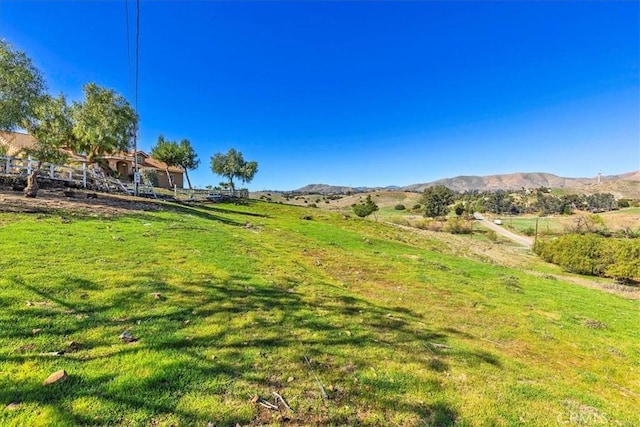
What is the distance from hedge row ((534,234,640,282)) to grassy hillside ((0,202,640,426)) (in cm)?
2650

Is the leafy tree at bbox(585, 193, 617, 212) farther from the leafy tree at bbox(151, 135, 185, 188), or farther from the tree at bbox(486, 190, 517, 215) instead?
the leafy tree at bbox(151, 135, 185, 188)

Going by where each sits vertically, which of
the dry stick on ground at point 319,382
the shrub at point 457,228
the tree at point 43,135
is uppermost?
the tree at point 43,135

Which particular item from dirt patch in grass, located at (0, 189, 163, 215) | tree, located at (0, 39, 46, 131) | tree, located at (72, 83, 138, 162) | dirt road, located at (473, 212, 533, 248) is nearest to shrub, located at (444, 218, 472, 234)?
dirt road, located at (473, 212, 533, 248)

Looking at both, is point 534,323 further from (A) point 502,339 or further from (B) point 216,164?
(B) point 216,164

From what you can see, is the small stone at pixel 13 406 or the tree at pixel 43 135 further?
the tree at pixel 43 135

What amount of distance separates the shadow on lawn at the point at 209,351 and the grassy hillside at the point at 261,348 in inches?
0.9

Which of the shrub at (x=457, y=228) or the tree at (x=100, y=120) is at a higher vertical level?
the tree at (x=100, y=120)

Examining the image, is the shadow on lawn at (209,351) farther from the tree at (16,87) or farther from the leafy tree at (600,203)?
the leafy tree at (600,203)

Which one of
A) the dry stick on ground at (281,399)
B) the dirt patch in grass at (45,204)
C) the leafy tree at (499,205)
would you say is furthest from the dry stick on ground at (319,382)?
the leafy tree at (499,205)

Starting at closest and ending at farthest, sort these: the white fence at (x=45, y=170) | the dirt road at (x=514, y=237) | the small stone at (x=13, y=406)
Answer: the small stone at (x=13, y=406) < the white fence at (x=45, y=170) < the dirt road at (x=514, y=237)

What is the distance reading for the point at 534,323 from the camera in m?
8.56

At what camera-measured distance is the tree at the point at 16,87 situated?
13105mm

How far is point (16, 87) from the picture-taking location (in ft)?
44.1

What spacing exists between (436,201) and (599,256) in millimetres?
49324
